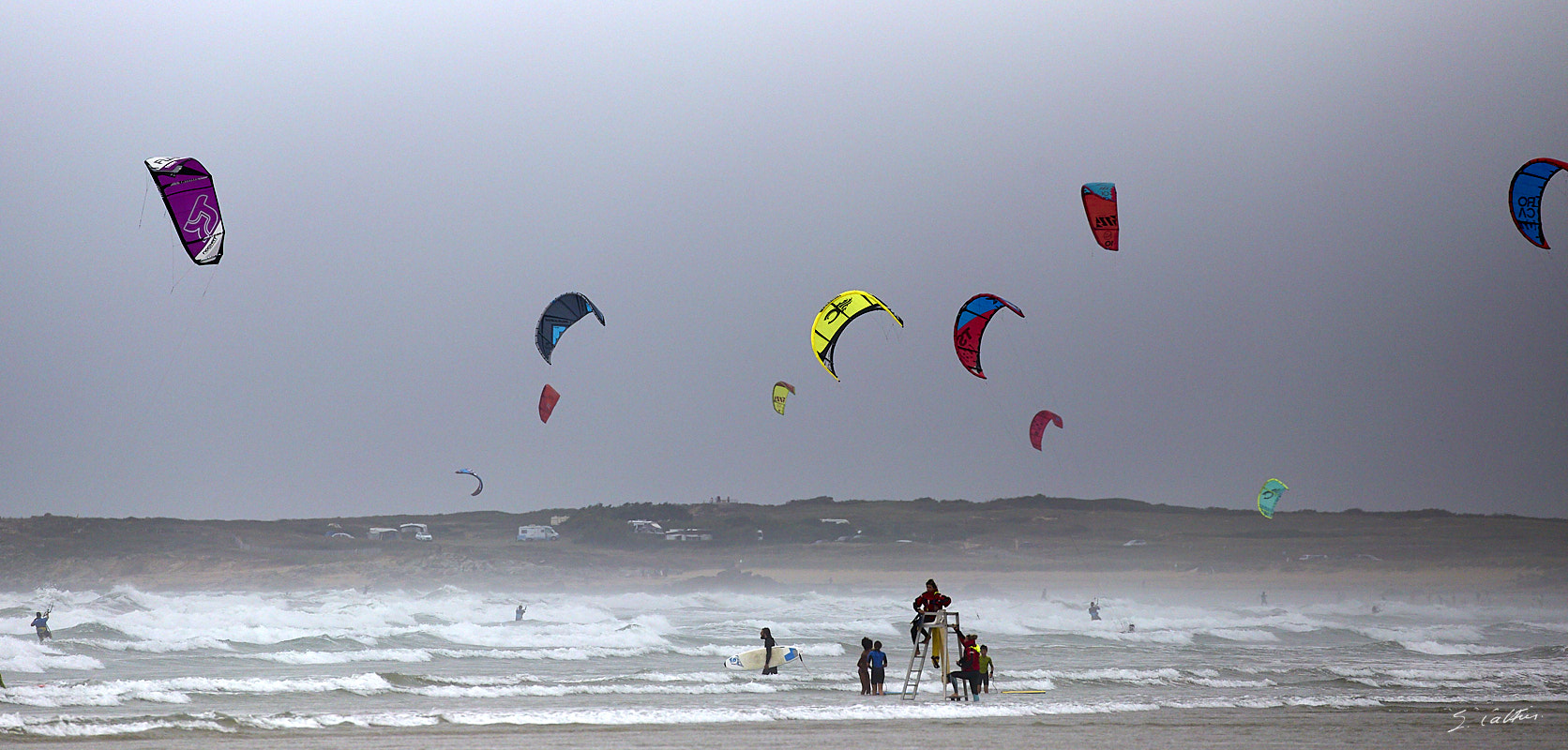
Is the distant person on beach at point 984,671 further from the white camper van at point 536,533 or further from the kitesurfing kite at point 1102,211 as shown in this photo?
the white camper van at point 536,533

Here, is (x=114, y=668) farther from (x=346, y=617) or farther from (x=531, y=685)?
(x=346, y=617)

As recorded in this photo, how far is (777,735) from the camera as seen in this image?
9.80m

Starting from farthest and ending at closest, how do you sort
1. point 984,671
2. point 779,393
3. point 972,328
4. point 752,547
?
1. point 752,547
2. point 779,393
3. point 972,328
4. point 984,671

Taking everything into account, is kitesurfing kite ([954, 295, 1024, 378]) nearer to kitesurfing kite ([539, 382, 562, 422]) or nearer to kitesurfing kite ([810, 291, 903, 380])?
kitesurfing kite ([810, 291, 903, 380])

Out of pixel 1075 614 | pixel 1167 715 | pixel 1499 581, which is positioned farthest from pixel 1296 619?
pixel 1167 715

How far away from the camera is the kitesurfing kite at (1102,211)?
62.0 feet

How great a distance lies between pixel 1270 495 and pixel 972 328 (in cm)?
1327

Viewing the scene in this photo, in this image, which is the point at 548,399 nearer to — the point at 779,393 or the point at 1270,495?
the point at 779,393

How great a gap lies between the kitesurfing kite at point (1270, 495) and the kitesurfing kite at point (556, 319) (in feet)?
56.3

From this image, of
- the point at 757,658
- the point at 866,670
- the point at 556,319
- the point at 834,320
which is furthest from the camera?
the point at 556,319

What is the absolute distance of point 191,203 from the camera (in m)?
13.5

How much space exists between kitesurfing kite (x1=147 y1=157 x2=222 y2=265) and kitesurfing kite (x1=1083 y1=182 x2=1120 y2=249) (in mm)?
13040

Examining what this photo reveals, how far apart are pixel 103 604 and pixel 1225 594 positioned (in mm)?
41348

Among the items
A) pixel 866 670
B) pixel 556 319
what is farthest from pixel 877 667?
pixel 556 319
